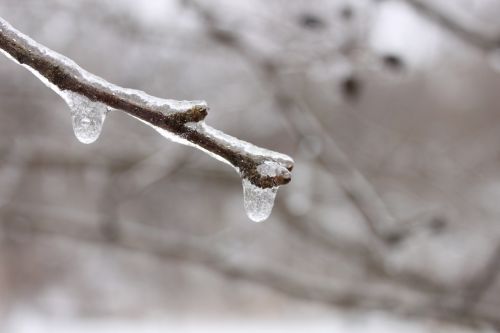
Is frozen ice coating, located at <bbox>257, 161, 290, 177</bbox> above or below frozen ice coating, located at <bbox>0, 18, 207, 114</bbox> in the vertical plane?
below

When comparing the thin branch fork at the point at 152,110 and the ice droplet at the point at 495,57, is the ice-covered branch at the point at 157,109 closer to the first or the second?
the thin branch fork at the point at 152,110

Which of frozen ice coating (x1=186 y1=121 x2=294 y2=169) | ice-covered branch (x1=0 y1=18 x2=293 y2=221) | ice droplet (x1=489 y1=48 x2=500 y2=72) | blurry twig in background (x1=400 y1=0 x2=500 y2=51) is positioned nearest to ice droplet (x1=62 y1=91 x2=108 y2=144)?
ice-covered branch (x1=0 y1=18 x2=293 y2=221)

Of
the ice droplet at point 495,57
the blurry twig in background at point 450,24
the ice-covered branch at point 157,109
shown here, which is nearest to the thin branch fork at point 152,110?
the ice-covered branch at point 157,109

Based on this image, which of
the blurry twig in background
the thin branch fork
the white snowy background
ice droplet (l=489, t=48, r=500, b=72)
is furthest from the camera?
the white snowy background

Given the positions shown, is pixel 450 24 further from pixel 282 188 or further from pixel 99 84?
pixel 282 188

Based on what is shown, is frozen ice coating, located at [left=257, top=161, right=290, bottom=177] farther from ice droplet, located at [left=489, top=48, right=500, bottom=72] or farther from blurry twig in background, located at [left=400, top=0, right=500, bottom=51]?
ice droplet, located at [left=489, top=48, right=500, bottom=72]

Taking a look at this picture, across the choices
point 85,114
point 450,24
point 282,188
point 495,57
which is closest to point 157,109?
point 85,114

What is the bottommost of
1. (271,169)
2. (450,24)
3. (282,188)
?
(271,169)
